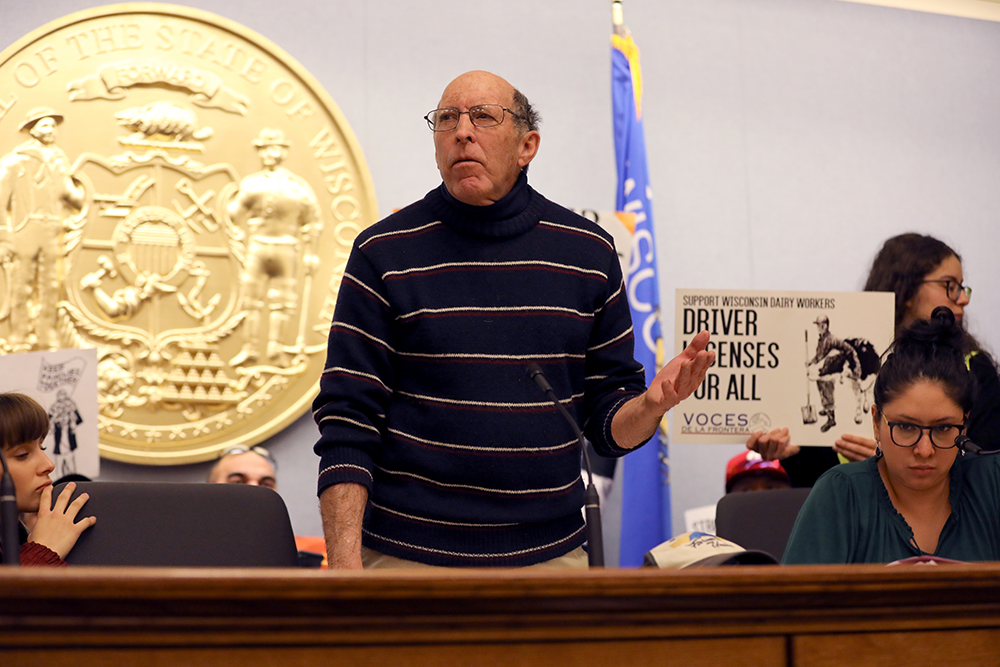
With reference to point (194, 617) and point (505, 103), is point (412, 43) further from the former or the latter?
point (194, 617)

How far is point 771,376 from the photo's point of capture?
8.48ft

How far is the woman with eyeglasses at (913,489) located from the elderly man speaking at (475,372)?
14.8 inches

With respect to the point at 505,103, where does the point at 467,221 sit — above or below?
below

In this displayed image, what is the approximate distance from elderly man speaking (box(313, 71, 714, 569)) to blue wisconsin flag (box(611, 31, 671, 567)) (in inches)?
61.2

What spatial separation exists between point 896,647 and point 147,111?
3101 mm

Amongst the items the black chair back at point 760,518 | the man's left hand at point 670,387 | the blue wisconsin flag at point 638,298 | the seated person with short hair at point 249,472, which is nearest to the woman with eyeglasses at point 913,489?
the man's left hand at point 670,387

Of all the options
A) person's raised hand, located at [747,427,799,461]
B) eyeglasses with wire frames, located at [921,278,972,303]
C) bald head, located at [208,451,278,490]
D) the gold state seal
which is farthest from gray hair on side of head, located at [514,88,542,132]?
the gold state seal

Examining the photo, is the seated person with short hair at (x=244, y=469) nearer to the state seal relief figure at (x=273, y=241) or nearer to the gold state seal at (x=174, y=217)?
the gold state seal at (x=174, y=217)

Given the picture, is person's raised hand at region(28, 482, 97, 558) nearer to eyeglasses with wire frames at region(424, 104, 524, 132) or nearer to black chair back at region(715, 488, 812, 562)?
eyeglasses with wire frames at region(424, 104, 524, 132)

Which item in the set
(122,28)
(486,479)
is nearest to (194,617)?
(486,479)

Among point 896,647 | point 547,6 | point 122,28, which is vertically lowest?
point 896,647

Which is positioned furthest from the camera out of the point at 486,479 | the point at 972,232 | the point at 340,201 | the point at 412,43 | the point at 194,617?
the point at 972,232

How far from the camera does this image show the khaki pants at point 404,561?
1529mm

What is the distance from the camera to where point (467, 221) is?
1.67 meters
